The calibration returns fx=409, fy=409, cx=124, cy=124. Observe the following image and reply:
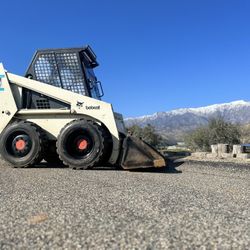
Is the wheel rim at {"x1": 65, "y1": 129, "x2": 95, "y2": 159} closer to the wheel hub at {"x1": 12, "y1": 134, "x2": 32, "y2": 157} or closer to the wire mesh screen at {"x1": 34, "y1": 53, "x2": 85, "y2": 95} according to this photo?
the wheel hub at {"x1": 12, "y1": 134, "x2": 32, "y2": 157}

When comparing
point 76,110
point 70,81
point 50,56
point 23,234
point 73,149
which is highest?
point 50,56

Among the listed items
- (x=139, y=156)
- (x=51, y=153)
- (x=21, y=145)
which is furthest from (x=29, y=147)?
(x=139, y=156)

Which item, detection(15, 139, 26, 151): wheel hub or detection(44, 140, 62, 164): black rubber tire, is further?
detection(44, 140, 62, 164): black rubber tire

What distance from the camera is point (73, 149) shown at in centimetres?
964

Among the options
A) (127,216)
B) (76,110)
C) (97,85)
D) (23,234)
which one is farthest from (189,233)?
(97,85)

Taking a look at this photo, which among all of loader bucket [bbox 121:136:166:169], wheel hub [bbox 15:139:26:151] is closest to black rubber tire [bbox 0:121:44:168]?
wheel hub [bbox 15:139:26:151]

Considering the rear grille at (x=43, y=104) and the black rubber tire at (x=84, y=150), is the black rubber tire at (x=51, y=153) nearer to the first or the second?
the black rubber tire at (x=84, y=150)

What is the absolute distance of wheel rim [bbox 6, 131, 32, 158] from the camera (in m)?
9.76

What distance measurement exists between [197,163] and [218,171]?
1.25 metres

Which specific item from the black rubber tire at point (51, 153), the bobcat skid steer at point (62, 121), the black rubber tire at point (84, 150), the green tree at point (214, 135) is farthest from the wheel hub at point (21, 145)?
the green tree at point (214, 135)

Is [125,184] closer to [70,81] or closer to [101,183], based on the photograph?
[101,183]

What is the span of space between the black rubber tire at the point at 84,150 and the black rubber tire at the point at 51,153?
0.60 meters

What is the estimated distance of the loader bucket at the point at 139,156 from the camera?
9107 mm

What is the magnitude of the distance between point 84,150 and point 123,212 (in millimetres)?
4964
